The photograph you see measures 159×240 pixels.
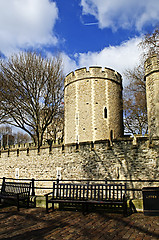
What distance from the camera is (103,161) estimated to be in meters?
9.43

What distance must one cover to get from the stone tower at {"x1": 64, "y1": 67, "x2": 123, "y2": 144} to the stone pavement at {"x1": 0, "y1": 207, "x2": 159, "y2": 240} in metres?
10.8

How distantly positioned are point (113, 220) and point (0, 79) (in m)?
15.5

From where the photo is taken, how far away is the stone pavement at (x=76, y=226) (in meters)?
4.19

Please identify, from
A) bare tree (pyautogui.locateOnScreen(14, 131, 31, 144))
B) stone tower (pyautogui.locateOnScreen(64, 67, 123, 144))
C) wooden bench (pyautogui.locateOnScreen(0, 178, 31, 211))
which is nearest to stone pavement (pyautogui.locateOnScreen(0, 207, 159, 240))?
wooden bench (pyautogui.locateOnScreen(0, 178, 31, 211))

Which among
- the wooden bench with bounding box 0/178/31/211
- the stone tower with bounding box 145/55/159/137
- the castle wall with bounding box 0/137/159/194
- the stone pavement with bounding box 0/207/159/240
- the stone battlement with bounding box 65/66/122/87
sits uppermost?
the stone battlement with bounding box 65/66/122/87

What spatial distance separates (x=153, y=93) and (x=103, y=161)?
3991mm

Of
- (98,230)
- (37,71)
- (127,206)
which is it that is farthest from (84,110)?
(98,230)

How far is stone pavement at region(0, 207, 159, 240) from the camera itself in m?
4.19

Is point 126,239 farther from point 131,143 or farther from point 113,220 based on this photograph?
point 131,143

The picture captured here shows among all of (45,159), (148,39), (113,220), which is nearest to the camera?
(113,220)

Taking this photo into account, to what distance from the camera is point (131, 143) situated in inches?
346

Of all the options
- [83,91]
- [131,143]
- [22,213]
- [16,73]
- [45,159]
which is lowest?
[22,213]

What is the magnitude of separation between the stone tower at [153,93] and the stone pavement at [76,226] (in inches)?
179

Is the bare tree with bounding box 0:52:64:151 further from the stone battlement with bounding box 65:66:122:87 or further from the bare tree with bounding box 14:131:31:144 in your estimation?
the bare tree with bounding box 14:131:31:144
